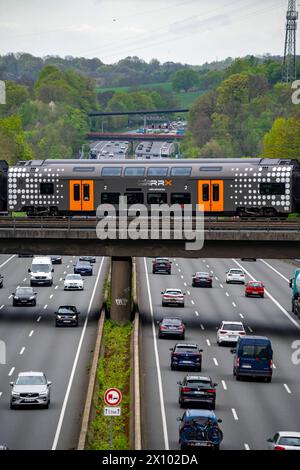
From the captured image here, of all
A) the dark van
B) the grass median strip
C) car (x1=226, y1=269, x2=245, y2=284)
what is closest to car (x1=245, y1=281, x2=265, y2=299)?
car (x1=226, y1=269, x2=245, y2=284)

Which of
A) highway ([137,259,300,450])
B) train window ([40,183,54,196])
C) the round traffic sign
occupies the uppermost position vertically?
train window ([40,183,54,196])

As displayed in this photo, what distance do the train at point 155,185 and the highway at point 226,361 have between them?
23.2 ft

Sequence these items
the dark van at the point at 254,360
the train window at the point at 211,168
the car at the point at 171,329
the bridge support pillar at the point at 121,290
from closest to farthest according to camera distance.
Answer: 1. the dark van at the point at 254,360
2. the car at the point at 171,329
3. the bridge support pillar at the point at 121,290
4. the train window at the point at 211,168

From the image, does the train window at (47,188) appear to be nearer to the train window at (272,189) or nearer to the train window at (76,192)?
the train window at (76,192)

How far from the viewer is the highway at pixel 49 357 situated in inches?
2127

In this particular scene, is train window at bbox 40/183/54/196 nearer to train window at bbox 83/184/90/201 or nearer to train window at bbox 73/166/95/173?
train window at bbox 73/166/95/173

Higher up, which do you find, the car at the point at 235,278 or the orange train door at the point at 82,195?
the orange train door at the point at 82,195

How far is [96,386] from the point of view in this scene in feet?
204

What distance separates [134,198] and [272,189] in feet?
28.1

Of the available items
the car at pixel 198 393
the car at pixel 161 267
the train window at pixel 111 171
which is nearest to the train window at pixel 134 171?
the train window at pixel 111 171

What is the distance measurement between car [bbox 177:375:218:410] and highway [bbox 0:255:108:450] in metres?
4.18

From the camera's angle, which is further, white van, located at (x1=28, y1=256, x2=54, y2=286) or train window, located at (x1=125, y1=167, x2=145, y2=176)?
white van, located at (x1=28, y1=256, x2=54, y2=286)

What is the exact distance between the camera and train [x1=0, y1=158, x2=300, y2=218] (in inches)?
3401
